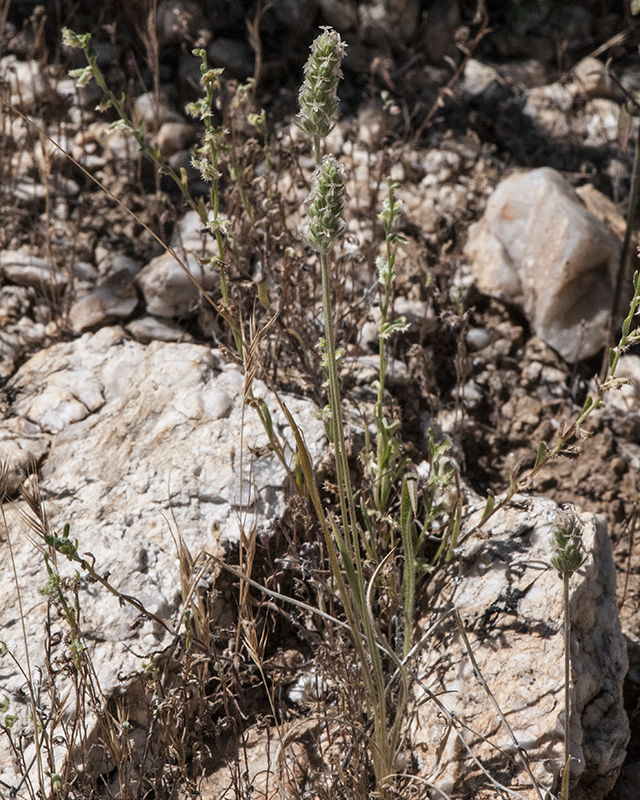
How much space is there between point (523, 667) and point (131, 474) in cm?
120

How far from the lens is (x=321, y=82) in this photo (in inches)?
45.4

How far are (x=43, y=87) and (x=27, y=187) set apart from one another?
0.56 metres

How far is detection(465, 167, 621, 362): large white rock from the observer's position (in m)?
2.79

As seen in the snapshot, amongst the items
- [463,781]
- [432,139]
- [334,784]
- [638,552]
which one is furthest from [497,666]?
[432,139]

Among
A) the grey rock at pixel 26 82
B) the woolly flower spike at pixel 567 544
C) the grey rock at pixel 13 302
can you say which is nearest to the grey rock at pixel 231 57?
the grey rock at pixel 26 82

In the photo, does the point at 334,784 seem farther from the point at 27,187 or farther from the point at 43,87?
the point at 43,87

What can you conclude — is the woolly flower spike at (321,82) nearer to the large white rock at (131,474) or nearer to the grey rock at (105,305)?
the large white rock at (131,474)

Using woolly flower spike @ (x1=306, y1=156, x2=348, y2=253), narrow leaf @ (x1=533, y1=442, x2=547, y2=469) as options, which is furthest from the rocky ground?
woolly flower spike @ (x1=306, y1=156, x2=348, y2=253)

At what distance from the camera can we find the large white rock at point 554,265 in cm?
279

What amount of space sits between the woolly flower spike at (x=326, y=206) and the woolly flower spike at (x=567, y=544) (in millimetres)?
674

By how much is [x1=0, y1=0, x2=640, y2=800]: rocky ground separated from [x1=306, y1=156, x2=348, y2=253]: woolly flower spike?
0.56 m

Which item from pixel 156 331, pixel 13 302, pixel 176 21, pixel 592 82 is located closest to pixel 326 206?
pixel 156 331

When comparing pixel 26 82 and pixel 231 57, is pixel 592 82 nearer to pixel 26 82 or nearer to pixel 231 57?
pixel 231 57

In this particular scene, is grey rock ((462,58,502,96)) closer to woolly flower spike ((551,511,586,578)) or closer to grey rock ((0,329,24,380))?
grey rock ((0,329,24,380))
